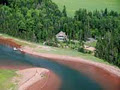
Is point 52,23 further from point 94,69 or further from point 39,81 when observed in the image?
point 39,81

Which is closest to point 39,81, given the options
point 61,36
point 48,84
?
point 48,84

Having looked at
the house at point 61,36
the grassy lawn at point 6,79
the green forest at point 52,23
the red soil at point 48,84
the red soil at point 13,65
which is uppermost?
the green forest at point 52,23

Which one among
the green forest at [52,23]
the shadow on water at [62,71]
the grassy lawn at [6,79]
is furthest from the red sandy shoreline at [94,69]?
the green forest at [52,23]

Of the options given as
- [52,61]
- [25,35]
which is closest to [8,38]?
[25,35]

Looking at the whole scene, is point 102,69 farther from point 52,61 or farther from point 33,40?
point 33,40

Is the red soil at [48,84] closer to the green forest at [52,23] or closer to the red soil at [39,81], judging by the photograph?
the red soil at [39,81]

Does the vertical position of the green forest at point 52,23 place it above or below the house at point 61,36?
above

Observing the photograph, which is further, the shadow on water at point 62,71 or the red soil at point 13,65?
the red soil at point 13,65

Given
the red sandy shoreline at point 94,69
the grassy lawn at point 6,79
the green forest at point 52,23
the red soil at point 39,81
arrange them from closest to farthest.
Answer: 1. the grassy lawn at point 6,79
2. the red soil at point 39,81
3. the red sandy shoreline at point 94,69
4. the green forest at point 52,23
